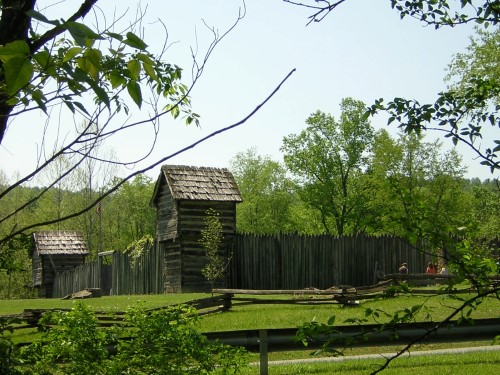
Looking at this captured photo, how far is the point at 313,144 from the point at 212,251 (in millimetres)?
33513

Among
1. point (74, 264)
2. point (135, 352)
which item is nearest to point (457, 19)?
point (135, 352)

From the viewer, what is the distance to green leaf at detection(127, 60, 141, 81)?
2.49 meters

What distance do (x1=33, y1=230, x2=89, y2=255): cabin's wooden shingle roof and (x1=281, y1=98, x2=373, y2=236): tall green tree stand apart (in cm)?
1814

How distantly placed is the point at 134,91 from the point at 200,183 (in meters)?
30.3

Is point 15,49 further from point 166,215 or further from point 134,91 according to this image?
point 166,215

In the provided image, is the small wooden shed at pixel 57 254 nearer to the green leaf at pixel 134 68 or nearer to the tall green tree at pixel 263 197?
the tall green tree at pixel 263 197

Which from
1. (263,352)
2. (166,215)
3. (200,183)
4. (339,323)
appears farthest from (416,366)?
(166,215)

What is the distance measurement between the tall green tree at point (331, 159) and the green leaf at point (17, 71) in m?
57.8

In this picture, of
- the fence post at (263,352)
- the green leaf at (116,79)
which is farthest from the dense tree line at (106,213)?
the green leaf at (116,79)

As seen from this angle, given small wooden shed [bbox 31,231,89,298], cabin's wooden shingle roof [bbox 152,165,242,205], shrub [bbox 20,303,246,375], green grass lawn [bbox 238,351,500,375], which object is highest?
cabin's wooden shingle roof [bbox 152,165,242,205]

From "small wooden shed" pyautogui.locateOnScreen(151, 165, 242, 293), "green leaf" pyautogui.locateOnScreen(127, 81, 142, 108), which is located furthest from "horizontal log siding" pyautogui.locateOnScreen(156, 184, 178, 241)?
"green leaf" pyautogui.locateOnScreen(127, 81, 142, 108)

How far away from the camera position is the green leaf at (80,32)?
2.01 metres

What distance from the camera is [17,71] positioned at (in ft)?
6.66

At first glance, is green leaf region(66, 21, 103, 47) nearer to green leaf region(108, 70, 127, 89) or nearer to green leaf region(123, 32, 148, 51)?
green leaf region(123, 32, 148, 51)
